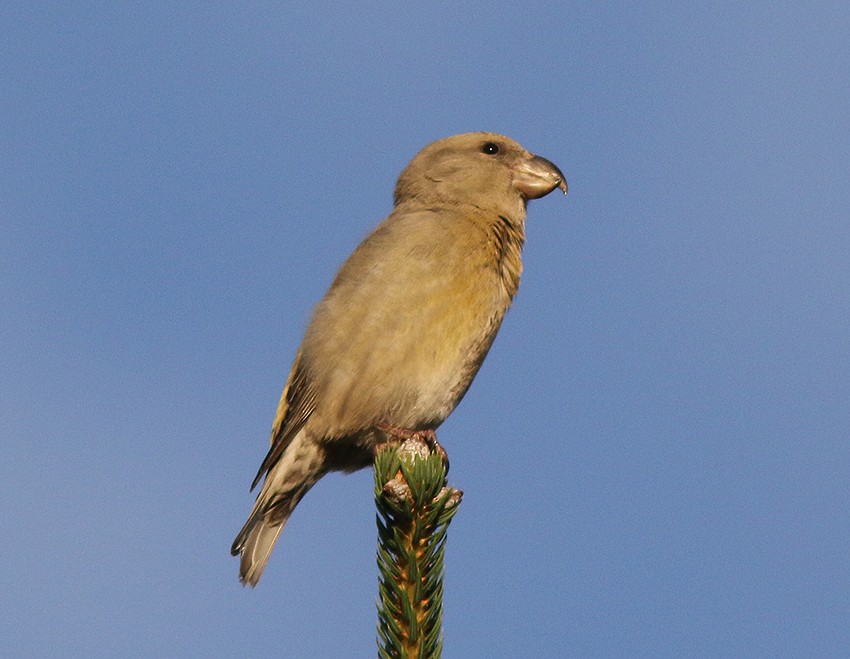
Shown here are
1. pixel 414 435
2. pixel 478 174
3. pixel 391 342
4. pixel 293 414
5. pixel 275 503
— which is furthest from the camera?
pixel 478 174

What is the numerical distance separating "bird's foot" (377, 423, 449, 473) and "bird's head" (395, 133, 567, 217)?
4.51ft

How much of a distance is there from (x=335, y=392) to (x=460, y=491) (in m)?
2.08

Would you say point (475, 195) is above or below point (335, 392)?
above

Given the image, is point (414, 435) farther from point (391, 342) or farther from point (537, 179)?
point (537, 179)

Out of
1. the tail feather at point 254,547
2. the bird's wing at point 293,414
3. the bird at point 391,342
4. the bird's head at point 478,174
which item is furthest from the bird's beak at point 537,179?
the tail feather at point 254,547

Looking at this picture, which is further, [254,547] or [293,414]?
[254,547]

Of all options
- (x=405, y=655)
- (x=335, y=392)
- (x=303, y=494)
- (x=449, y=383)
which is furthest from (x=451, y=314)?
(x=405, y=655)

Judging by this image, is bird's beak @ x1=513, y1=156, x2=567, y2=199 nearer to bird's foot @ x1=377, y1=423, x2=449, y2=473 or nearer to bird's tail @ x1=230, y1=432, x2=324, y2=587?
bird's foot @ x1=377, y1=423, x2=449, y2=473

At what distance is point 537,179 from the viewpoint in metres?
6.41

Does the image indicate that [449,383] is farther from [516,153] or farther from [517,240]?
[516,153]

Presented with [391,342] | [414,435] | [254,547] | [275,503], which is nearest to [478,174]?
[391,342]

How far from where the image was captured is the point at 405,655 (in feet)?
10.5

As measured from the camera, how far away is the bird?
5.46m

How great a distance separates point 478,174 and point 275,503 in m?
2.13
